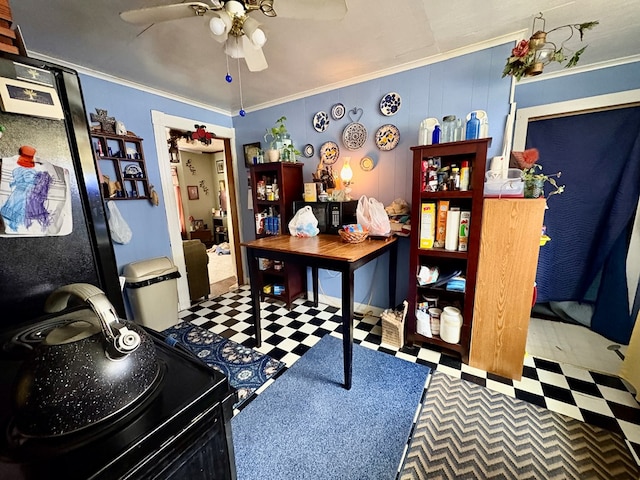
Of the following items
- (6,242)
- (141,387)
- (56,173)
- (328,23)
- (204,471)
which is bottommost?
(204,471)

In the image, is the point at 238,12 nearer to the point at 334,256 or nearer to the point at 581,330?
the point at 334,256

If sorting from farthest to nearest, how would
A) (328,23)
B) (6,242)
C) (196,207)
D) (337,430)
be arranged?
(196,207) < (328,23) < (337,430) < (6,242)

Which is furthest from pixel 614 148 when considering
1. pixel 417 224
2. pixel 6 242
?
pixel 6 242

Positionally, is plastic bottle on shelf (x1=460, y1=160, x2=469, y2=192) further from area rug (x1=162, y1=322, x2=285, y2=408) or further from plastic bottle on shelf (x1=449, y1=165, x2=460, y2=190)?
area rug (x1=162, y1=322, x2=285, y2=408)

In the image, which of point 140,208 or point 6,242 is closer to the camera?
point 6,242

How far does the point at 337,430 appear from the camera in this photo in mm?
1431

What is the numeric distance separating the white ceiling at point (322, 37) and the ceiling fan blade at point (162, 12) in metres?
0.31

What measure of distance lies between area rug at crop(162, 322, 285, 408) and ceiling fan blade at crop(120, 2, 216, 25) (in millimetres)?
1917

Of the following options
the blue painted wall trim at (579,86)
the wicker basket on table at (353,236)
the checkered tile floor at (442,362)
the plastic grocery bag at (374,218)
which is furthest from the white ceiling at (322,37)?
the checkered tile floor at (442,362)

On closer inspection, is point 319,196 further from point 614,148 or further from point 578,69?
point 614,148

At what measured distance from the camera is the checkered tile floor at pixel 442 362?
1495 millimetres

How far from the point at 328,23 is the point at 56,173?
1623 mm

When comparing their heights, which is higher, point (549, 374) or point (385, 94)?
point (385, 94)

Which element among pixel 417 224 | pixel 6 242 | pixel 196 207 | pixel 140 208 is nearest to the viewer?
pixel 6 242
